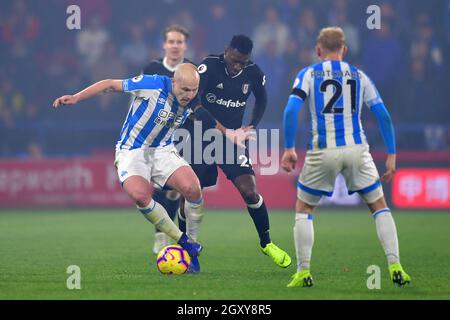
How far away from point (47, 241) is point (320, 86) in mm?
5579

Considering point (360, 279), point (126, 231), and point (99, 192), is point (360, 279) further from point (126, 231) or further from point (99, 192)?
point (99, 192)

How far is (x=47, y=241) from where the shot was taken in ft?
38.9

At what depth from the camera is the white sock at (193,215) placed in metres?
9.09

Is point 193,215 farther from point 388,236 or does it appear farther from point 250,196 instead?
point 388,236

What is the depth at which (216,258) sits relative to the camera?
10.1m

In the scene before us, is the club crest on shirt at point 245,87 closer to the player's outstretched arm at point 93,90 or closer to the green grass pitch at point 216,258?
the player's outstretched arm at point 93,90

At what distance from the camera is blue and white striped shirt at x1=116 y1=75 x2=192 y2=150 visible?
8.72 metres

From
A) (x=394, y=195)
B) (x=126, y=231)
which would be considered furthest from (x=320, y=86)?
(x=394, y=195)

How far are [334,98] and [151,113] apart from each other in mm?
2004

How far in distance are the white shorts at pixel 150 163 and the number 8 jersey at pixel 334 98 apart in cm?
171

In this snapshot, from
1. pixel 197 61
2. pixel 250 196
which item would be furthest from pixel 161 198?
pixel 197 61

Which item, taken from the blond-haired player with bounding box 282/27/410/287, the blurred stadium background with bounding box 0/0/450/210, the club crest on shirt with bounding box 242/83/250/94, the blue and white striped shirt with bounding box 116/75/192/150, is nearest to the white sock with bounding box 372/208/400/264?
the blond-haired player with bounding box 282/27/410/287
